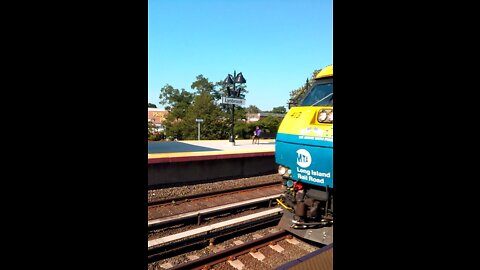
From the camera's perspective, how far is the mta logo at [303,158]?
200 inches

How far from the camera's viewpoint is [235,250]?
5.20 metres

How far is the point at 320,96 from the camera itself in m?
5.69

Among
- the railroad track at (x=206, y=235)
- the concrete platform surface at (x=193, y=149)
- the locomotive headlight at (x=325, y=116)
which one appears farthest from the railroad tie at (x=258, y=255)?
the concrete platform surface at (x=193, y=149)

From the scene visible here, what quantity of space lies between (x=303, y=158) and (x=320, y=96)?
122cm

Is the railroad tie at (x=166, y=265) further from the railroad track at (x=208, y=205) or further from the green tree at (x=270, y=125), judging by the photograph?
the green tree at (x=270, y=125)

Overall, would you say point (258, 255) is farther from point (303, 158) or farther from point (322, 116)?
point (322, 116)

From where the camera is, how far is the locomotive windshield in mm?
5493
